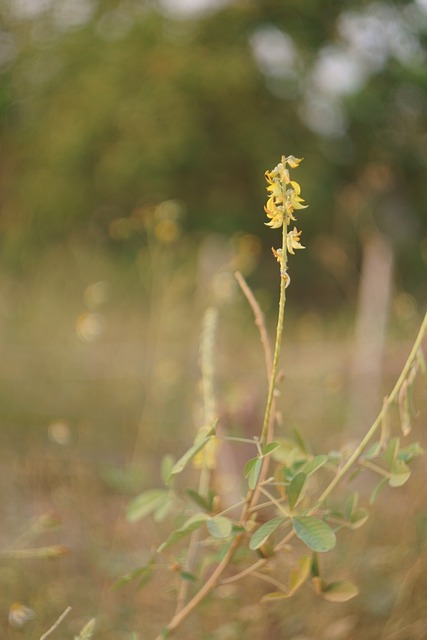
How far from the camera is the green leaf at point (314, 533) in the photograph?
0.82m

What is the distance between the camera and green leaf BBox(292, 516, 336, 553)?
2.69 ft

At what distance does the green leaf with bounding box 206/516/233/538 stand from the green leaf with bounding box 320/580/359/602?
173 millimetres

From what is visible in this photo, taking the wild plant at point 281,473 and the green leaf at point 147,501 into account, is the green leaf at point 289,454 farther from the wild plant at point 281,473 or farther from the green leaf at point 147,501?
the green leaf at point 147,501

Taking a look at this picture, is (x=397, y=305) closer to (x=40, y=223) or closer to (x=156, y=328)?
(x=156, y=328)

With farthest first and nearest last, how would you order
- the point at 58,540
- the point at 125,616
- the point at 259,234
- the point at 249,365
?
the point at 259,234 → the point at 249,365 → the point at 58,540 → the point at 125,616

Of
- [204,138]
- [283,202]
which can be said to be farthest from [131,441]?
[204,138]

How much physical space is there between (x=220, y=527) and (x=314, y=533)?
0.36 ft

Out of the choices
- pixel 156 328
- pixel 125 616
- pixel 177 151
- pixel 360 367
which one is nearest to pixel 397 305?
pixel 360 367

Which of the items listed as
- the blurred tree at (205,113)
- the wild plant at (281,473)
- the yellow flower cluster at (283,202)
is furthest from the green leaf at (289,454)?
the blurred tree at (205,113)

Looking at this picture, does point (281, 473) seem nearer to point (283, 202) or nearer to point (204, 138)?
point (283, 202)

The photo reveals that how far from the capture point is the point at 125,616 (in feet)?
4.88

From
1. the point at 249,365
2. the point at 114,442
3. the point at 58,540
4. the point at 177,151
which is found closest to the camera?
the point at 58,540

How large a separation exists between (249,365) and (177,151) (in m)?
5.62

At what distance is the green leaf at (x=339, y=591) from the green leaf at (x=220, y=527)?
0.17 meters
